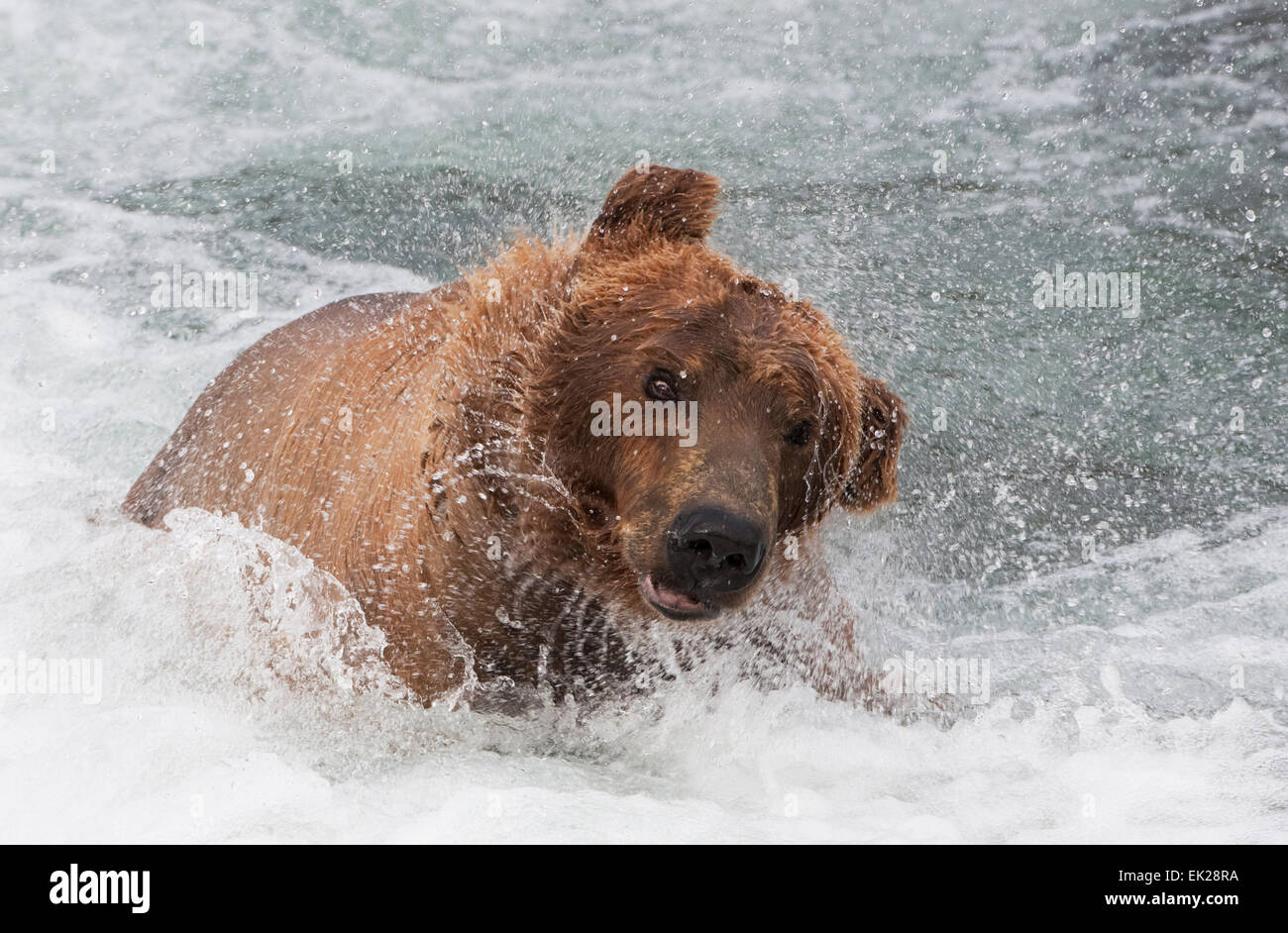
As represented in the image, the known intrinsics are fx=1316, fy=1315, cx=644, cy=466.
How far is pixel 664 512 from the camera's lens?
3.63 metres

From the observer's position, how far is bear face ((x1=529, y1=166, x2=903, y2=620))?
362 cm

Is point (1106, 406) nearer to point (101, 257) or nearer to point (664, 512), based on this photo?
point (664, 512)

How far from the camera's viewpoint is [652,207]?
13.7 feet

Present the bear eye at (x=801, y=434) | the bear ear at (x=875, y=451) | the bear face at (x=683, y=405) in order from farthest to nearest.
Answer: the bear ear at (x=875, y=451) < the bear eye at (x=801, y=434) < the bear face at (x=683, y=405)

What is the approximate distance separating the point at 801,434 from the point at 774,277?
288 cm

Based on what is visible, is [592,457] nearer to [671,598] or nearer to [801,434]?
[671,598]

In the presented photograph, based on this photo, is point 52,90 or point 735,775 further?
point 52,90

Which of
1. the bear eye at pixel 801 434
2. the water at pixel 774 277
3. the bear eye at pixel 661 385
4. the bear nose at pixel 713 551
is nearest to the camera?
the bear nose at pixel 713 551

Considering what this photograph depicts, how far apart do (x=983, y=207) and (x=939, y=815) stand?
484cm

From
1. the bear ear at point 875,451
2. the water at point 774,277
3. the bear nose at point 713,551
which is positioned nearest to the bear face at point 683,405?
the bear nose at point 713,551

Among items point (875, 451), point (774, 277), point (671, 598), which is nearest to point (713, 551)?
point (671, 598)

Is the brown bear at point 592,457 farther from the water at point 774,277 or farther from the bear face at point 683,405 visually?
the water at point 774,277

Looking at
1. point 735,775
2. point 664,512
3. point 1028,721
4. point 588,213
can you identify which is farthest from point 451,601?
point 588,213

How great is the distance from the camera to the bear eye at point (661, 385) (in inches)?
147
